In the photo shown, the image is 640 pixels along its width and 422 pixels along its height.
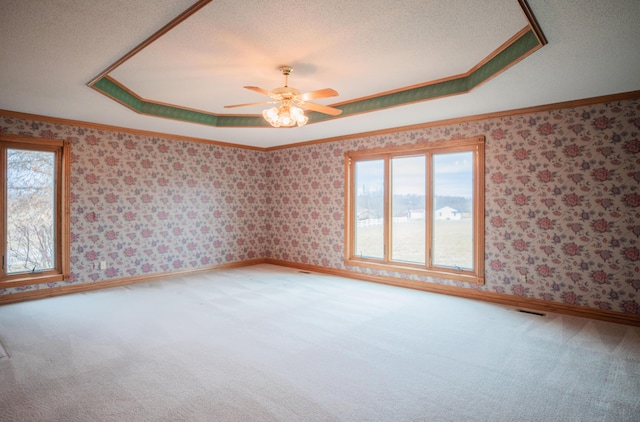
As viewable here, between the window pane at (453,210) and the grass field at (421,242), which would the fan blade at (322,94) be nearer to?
the window pane at (453,210)

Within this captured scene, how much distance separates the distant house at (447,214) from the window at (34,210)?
17.2 ft

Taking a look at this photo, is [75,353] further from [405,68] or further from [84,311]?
[405,68]

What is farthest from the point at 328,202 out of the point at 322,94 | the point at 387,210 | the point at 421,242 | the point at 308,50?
the point at 308,50

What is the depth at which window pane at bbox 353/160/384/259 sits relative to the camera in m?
5.82

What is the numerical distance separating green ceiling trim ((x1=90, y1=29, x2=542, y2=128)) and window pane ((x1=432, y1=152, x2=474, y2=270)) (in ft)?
4.51

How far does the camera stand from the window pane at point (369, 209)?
19.1ft

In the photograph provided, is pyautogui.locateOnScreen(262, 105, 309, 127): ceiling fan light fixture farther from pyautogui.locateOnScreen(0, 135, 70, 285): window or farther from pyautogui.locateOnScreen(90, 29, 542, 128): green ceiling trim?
pyautogui.locateOnScreen(0, 135, 70, 285): window

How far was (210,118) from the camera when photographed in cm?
524

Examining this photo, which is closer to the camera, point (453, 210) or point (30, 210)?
point (30, 210)

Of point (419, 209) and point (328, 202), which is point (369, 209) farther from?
point (419, 209)

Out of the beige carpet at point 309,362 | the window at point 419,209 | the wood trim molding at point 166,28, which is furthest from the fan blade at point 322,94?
the window at point 419,209

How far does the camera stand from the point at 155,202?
19.0 ft

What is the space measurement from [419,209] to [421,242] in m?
0.50

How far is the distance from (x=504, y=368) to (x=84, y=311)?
440 cm
